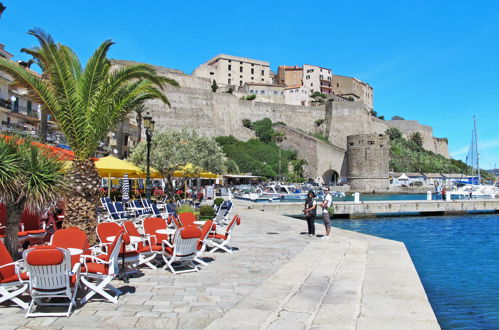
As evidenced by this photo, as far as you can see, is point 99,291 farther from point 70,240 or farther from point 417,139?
point 417,139

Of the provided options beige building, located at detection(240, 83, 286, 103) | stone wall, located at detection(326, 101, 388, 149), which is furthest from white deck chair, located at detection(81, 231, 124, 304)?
beige building, located at detection(240, 83, 286, 103)

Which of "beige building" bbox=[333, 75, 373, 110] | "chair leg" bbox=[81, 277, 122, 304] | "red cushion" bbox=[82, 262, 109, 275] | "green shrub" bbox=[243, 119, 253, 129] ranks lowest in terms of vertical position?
"chair leg" bbox=[81, 277, 122, 304]

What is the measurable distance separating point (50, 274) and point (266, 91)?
239 ft

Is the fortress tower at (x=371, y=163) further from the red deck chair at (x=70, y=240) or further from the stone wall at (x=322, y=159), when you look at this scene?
the red deck chair at (x=70, y=240)

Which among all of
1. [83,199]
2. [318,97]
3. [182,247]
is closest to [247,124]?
[318,97]

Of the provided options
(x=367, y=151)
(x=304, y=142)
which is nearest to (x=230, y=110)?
(x=304, y=142)

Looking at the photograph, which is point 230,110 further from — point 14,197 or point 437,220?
point 14,197

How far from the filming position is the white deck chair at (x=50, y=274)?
12.4 feet

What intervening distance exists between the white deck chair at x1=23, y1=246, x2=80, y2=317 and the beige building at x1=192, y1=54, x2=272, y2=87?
3025 inches

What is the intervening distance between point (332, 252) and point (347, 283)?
231 centimetres

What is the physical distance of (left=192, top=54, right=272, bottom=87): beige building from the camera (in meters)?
80.2

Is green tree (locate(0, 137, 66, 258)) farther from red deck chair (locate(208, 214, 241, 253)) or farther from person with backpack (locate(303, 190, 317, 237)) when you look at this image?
person with backpack (locate(303, 190, 317, 237))

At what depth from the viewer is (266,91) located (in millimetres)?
75188

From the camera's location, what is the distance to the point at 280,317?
404 centimetres
